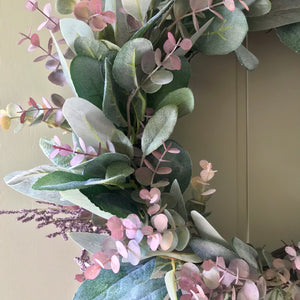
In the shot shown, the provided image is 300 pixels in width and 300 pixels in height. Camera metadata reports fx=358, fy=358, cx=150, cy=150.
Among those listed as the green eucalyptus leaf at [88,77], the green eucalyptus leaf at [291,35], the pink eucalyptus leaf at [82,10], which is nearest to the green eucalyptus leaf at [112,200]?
the green eucalyptus leaf at [88,77]

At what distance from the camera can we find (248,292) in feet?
1.47

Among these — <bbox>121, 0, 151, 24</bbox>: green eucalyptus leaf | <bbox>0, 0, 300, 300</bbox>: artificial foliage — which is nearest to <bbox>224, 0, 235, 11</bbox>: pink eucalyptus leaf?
<bbox>0, 0, 300, 300</bbox>: artificial foliage

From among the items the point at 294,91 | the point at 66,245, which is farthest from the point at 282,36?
the point at 66,245

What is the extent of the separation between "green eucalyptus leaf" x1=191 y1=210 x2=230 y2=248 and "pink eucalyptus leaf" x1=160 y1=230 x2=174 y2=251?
47mm

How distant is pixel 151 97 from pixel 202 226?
0.21 meters

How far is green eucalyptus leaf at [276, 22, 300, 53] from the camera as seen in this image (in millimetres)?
548

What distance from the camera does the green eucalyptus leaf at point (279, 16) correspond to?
53 centimetres

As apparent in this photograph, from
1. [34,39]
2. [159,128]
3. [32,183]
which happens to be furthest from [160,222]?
[34,39]

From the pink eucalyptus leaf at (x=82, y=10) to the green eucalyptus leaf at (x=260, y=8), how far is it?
0.23 meters

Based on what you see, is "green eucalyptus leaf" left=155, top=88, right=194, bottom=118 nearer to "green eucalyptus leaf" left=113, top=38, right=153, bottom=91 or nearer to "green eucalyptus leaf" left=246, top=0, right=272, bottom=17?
"green eucalyptus leaf" left=113, top=38, right=153, bottom=91

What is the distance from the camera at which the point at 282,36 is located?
1.84 ft

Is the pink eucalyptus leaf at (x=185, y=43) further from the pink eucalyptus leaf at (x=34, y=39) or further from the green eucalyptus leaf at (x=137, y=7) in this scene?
the pink eucalyptus leaf at (x=34, y=39)

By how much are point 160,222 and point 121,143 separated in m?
0.12

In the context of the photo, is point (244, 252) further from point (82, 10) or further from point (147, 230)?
point (82, 10)
